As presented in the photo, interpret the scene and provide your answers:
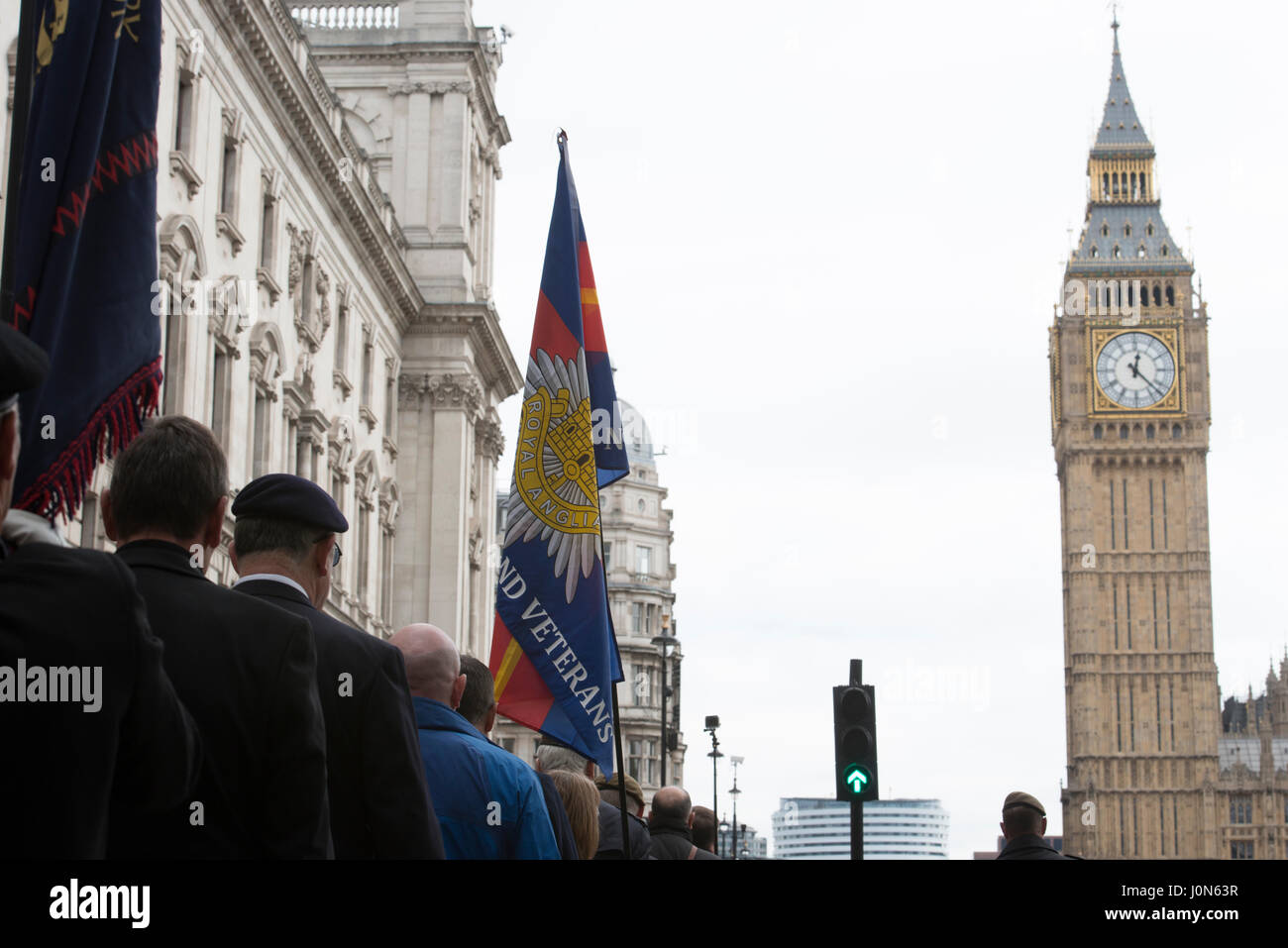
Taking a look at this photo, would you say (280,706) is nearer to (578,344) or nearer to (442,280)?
(578,344)

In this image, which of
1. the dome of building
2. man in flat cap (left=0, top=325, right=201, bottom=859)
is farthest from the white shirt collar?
the dome of building

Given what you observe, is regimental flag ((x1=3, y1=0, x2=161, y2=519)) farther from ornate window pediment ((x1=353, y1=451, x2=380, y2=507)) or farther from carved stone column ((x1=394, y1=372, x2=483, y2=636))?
carved stone column ((x1=394, y1=372, x2=483, y2=636))

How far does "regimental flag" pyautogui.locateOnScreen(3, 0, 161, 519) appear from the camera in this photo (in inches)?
225

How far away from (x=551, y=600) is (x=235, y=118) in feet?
78.5

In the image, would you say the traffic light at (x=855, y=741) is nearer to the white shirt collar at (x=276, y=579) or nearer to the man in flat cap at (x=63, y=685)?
the white shirt collar at (x=276, y=579)

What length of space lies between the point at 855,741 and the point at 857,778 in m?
0.27

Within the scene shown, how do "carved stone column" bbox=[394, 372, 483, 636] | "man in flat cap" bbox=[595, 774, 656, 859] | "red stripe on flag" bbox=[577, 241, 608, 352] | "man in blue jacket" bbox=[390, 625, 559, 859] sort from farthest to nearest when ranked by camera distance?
"carved stone column" bbox=[394, 372, 483, 636] → "red stripe on flag" bbox=[577, 241, 608, 352] → "man in flat cap" bbox=[595, 774, 656, 859] → "man in blue jacket" bbox=[390, 625, 559, 859]

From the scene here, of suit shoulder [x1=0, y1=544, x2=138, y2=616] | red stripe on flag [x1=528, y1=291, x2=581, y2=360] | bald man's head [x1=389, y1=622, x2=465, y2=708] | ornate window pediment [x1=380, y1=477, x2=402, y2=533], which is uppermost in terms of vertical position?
ornate window pediment [x1=380, y1=477, x2=402, y2=533]

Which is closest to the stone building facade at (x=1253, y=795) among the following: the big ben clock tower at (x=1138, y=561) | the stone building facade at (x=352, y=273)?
the big ben clock tower at (x=1138, y=561)

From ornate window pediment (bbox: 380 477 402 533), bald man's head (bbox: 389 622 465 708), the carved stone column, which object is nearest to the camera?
bald man's head (bbox: 389 622 465 708)

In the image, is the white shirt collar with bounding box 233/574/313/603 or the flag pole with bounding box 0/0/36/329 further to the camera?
the flag pole with bounding box 0/0/36/329

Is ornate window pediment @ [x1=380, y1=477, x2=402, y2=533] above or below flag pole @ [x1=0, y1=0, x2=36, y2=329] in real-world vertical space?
above

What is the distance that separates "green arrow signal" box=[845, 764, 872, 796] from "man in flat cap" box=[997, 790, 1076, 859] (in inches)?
201

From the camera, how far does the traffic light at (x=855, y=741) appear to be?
1440 cm
